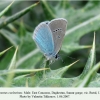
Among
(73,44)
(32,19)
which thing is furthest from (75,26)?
(32,19)

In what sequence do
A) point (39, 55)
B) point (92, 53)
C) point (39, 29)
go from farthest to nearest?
point (39, 55)
point (39, 29)
point (92, 53)

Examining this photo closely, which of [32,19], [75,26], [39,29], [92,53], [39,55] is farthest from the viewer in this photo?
[32,19]

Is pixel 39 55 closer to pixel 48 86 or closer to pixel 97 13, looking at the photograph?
pixel 97 13
